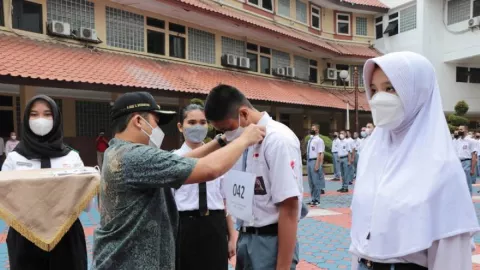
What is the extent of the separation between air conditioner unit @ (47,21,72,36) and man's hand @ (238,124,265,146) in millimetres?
10593

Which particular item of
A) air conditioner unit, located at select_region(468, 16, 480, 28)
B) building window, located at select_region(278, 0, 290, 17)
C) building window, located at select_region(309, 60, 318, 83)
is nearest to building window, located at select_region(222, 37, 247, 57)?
building window, located at select_region(278, 0, 290, 17)

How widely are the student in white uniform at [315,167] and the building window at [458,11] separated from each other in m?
17.0

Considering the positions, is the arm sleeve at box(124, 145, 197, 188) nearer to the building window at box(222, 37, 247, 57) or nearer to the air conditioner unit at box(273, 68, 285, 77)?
the building window at box(222, 37, 247, 57)

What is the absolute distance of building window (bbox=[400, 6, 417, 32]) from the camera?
22.6m

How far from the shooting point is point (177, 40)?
47.6ft

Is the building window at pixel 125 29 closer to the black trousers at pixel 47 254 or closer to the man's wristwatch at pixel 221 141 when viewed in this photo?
the black trousers at pixel 47 254

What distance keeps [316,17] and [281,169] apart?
2223 centimetres

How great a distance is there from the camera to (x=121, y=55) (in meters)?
12.4

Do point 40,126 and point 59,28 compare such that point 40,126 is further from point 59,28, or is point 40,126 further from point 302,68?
point 302,68

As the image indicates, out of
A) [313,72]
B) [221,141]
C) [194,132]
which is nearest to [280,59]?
[313,72]

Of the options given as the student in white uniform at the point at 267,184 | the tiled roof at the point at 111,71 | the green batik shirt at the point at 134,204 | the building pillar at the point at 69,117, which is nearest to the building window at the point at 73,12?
the tiled roof at the point at 111,71

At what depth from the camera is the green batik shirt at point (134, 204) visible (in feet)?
5.67

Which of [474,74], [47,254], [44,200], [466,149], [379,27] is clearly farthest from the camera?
[379,27]

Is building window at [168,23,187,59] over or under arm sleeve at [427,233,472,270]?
over
